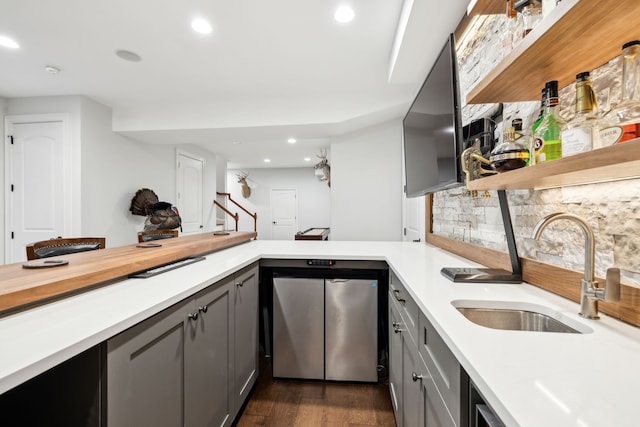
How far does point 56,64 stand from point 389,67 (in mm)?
3125

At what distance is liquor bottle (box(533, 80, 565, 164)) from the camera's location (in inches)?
32.6

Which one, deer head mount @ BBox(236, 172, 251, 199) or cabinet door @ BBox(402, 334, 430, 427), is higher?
deer head mount @ BBox(236, 172, 251, 199)

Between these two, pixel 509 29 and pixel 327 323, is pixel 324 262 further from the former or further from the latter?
pixel 509 29

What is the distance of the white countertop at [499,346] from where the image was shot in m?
0.44

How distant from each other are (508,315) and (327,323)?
4.26ft

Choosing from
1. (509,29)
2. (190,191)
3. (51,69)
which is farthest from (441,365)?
(190,191)

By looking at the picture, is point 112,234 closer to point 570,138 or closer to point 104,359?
point 104,359

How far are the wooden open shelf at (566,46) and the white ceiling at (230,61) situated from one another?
1.11 meters

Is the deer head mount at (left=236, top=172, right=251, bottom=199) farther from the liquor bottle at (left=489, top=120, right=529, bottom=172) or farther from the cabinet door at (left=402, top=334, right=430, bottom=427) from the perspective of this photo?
the liquor bottle at (left=489, top=120, right=529, bottom=172)

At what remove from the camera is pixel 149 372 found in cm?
91

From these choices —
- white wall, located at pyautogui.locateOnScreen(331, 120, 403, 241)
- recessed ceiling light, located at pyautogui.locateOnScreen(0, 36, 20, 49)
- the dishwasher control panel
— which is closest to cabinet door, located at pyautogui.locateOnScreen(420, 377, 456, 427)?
the dishwasher control panel

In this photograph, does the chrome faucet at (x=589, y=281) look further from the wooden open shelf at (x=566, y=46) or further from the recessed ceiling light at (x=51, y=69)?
the recessed ceiling light at (x=51, y=69)

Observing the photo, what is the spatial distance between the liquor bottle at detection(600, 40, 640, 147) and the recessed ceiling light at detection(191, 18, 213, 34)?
7.89ft

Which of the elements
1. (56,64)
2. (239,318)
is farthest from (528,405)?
(56,64)
